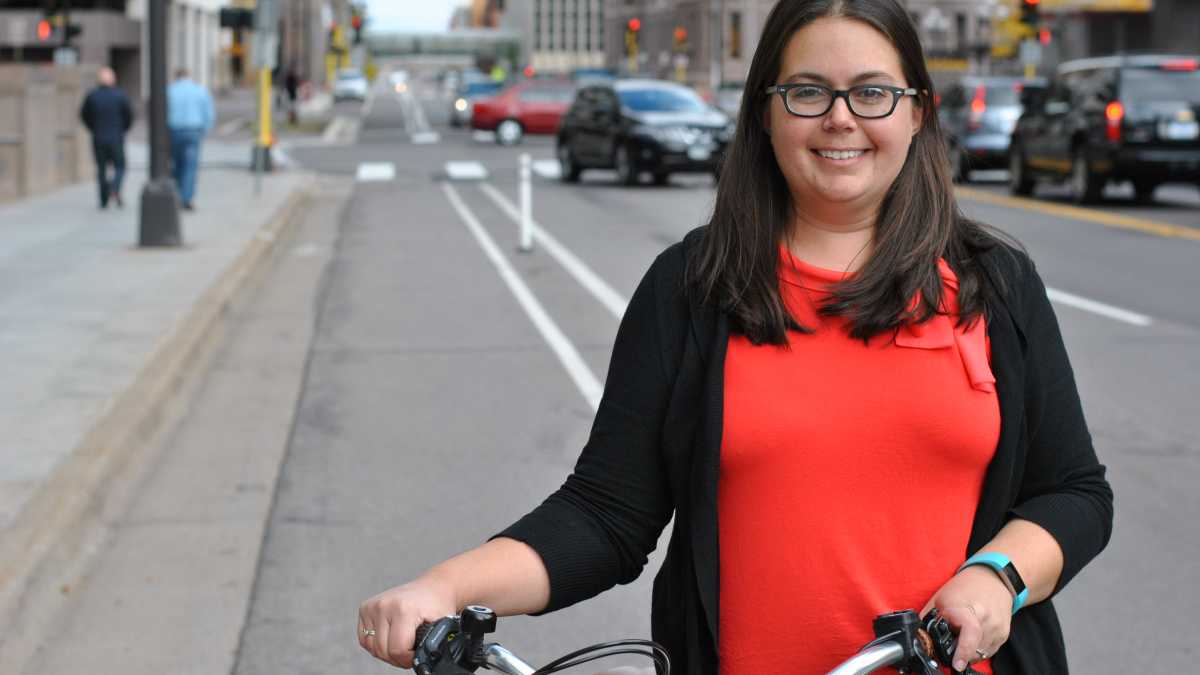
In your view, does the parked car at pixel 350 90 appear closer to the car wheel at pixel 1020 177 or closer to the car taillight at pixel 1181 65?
the car wheel at pixel 1020 177

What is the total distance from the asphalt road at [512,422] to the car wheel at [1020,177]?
484 cm

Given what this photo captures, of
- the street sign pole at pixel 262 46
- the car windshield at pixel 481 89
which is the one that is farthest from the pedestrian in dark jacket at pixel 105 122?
the car windshield at pixel 481 89

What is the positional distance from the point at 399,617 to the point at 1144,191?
958 inches

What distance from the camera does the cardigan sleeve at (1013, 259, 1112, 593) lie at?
2383 millimetres

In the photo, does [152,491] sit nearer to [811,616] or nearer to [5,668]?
[5,668]

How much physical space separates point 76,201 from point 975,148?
13.6m

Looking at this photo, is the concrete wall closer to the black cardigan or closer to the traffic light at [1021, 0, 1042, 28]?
the traffic light at [1021, 0, 1042, 28]

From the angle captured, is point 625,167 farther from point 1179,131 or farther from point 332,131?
point 332,131

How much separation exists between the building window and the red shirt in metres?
143

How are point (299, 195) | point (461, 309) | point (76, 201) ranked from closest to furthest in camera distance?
point (461, 309)
point (76, 201)
point (299, 195)

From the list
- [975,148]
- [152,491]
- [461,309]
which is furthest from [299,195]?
[152,491]

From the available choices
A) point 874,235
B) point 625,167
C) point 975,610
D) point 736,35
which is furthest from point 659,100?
point 736,35

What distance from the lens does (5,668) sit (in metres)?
5.29

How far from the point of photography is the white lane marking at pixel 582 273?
46.1ft
